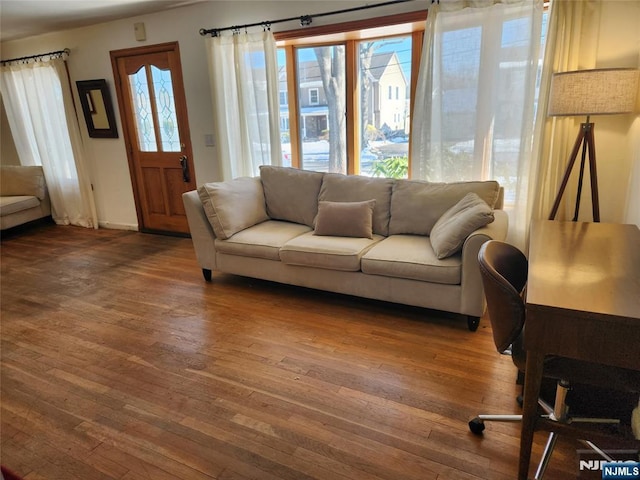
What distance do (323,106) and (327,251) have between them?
67.6 inches

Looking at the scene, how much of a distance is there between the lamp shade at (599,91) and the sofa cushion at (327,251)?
57.9 inches

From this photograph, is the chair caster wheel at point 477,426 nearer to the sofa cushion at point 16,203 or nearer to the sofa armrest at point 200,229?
the sofa armrest at point 200,229

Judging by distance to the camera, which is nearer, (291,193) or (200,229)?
(200,229)

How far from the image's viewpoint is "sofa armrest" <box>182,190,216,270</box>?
10.5 ft

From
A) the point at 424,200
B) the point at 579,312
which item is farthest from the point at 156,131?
the point at 579,312

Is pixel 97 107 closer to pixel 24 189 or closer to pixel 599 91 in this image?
pixel 24 189

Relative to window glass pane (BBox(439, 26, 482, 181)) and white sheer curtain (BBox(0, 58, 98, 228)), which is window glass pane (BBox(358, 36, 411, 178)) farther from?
white sheer curtain (BBox(0, 58, 98, 228))

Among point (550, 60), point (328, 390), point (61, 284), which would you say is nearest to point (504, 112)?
point (550, 60)

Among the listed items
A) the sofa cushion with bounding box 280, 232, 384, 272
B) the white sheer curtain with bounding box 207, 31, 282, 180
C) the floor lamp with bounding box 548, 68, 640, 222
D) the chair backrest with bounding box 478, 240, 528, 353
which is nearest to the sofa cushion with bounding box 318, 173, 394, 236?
the sofa cushion with bounding box 280, 232, 384, 272

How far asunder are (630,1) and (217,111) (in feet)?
10.9

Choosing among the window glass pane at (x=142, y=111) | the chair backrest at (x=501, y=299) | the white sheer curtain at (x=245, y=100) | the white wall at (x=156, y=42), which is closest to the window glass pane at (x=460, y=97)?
Result: the white wall at (x=156, y=42)

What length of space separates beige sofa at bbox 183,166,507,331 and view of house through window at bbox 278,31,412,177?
22.4 inches

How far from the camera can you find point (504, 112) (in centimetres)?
288

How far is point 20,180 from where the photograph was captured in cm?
526
